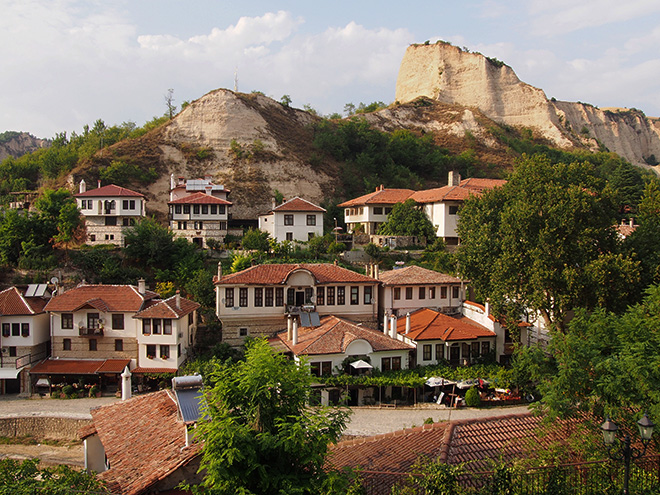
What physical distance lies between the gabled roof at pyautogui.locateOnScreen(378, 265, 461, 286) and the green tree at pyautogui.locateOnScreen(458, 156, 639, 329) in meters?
2.82

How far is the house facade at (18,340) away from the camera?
24438 millimetres

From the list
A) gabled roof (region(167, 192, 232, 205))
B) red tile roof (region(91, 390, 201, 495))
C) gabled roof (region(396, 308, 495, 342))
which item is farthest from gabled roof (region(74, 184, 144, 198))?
red tile roof (region(91, 390, 201, 495))

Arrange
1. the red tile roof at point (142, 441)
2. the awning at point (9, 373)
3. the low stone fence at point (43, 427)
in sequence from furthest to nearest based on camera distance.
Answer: the awning at point (9, 373), the low stone fence at point (43, 427), the red tile roof at point (142, 441)

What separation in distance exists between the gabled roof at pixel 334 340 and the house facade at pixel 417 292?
3.81 meters

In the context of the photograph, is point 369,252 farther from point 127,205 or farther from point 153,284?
point 127,205

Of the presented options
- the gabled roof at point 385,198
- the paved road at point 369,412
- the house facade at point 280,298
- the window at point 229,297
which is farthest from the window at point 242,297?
the gabled roof at point 385,198

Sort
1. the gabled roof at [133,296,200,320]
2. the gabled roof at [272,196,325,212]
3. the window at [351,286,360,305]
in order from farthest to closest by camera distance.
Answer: the gabled roof at [272,196,325,212] < the window at [351,286,360,305] < the gabled roof at [133,296,200,320]

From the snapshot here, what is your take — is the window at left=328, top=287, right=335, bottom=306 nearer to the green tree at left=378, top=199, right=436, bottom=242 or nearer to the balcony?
the balcony

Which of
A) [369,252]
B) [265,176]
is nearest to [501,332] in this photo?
[369,252]

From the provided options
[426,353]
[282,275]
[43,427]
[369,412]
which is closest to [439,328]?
[426,353]

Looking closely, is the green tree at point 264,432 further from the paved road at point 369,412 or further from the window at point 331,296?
the window at point 331,296

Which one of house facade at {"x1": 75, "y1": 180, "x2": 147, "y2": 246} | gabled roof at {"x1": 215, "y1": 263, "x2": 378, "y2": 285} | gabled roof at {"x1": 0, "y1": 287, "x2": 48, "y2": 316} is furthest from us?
house facade at {"x1": 75, "y1": 180, "x2": 147, "y2": 246}

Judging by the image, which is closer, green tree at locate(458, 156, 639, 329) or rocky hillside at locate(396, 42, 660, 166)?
green tree at locate(458, 156, 639, 329)

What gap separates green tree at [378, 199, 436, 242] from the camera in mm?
39844
